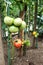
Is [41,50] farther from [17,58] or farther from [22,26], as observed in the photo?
Answer: [22,26]

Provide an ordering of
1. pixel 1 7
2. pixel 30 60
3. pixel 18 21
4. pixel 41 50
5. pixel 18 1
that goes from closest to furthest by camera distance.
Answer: pixel 18 21, pixel 18 1, pixel 1 7, pixel 30 60, pixel 41 50

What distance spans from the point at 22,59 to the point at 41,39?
5.81 feet

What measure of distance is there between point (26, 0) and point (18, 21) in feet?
1.18

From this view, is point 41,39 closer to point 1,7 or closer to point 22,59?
point 22,59

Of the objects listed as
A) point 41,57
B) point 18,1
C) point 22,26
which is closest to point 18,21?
point 22,26

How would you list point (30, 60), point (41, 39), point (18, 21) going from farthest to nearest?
1. point (41, 39)
2. point (30, 60)
3. point (18, 21)

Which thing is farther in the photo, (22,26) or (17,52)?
(17,52)

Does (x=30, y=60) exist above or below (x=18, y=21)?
below

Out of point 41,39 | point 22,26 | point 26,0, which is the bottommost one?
point 41,39

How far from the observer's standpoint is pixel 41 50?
141 inches

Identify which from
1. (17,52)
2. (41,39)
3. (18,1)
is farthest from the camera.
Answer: (41,39)

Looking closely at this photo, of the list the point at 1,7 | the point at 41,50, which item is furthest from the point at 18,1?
the point at 41,50

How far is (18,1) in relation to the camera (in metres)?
1.53

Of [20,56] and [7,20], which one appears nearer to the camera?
[7,20]
